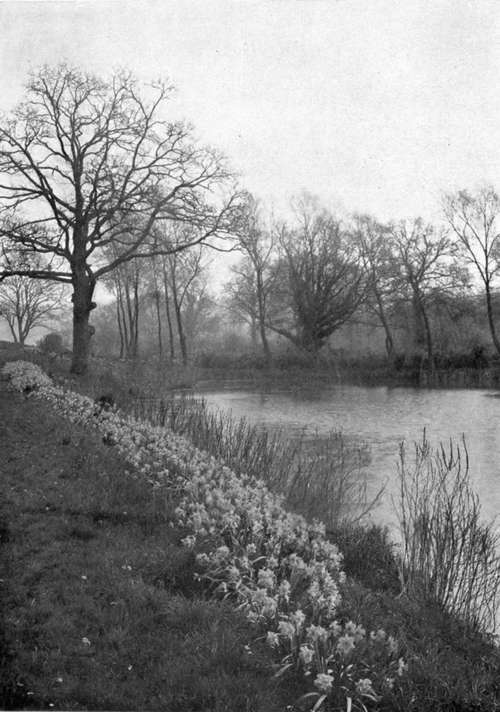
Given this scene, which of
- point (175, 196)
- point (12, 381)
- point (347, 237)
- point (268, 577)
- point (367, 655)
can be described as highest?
point (347, 237)

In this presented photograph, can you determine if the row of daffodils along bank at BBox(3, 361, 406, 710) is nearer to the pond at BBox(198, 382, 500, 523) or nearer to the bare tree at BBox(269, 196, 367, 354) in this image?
the pond at BBox(198, 382, 500, 523)

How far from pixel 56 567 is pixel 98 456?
3846 millimetres

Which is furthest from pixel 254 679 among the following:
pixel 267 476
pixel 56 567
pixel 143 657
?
pixel 267 476

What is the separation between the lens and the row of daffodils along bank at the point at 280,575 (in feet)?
13.2

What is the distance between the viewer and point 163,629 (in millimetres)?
4598

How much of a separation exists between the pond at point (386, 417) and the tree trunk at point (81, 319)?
571 centimetres

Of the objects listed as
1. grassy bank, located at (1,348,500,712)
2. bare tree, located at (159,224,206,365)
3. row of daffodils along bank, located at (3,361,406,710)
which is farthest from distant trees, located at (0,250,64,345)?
grassy bank, located at (1,348,500,712)

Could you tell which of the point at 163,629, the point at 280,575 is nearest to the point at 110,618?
the point at 163,629

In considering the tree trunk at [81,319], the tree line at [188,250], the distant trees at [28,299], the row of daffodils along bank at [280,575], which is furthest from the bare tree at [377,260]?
the row of daffodils along bank at [280,575]

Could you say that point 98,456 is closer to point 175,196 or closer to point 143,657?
point 143,657

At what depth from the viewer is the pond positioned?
12.4 meters

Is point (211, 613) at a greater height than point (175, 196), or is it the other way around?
point (175, 196)

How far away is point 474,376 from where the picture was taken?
128 feet

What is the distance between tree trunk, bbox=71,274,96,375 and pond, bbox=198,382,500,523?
18.7 feet
